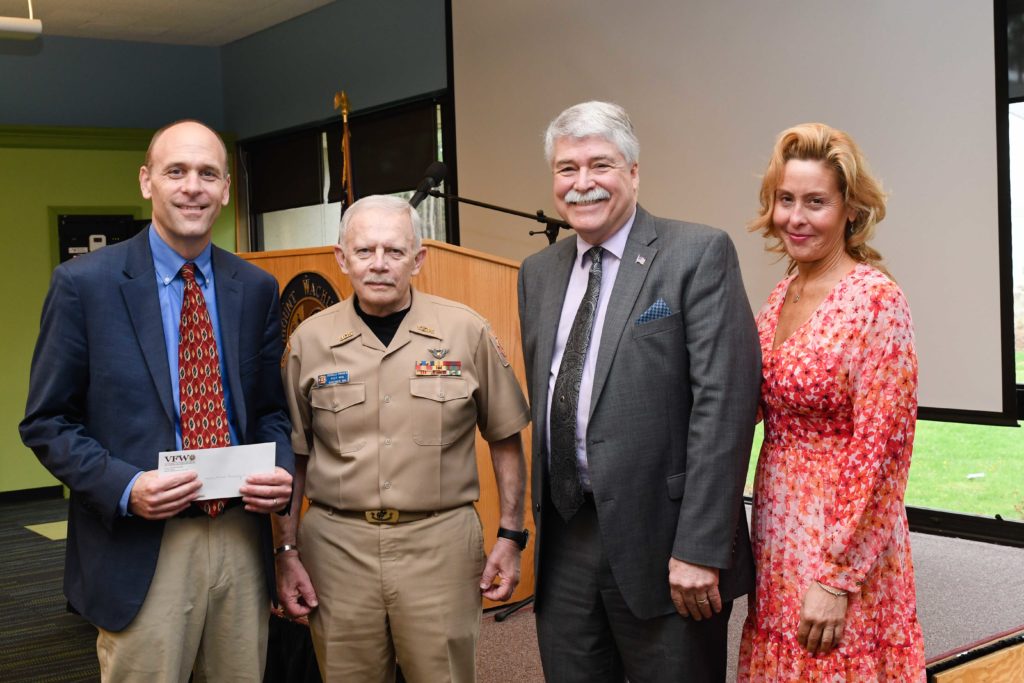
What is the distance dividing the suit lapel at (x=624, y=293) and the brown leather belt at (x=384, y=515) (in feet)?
1.53

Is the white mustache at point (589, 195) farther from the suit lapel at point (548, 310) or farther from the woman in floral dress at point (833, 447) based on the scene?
the woman in floral dress at point (833, 447)

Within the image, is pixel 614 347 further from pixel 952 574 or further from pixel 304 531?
pixel 952 574

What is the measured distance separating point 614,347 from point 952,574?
10.2 ft

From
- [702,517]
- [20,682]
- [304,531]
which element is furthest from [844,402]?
[20,682]

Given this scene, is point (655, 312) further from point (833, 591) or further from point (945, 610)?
point (945, 610)

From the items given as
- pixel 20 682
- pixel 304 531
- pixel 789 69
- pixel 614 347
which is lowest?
pixel 20 682

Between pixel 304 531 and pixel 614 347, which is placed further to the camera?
pixel 304 531

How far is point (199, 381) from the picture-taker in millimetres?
1932

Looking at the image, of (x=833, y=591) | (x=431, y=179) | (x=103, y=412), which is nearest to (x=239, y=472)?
(x=103, y=412)

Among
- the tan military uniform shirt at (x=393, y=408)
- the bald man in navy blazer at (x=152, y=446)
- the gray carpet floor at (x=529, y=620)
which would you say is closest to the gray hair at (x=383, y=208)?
the tan military uniform shirt at (x=393, y=408)

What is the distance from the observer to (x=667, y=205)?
537 centimetres

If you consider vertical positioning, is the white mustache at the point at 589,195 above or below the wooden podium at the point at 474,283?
→ above

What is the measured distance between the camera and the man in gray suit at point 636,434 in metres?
1.81

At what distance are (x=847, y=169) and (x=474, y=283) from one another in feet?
6.45
